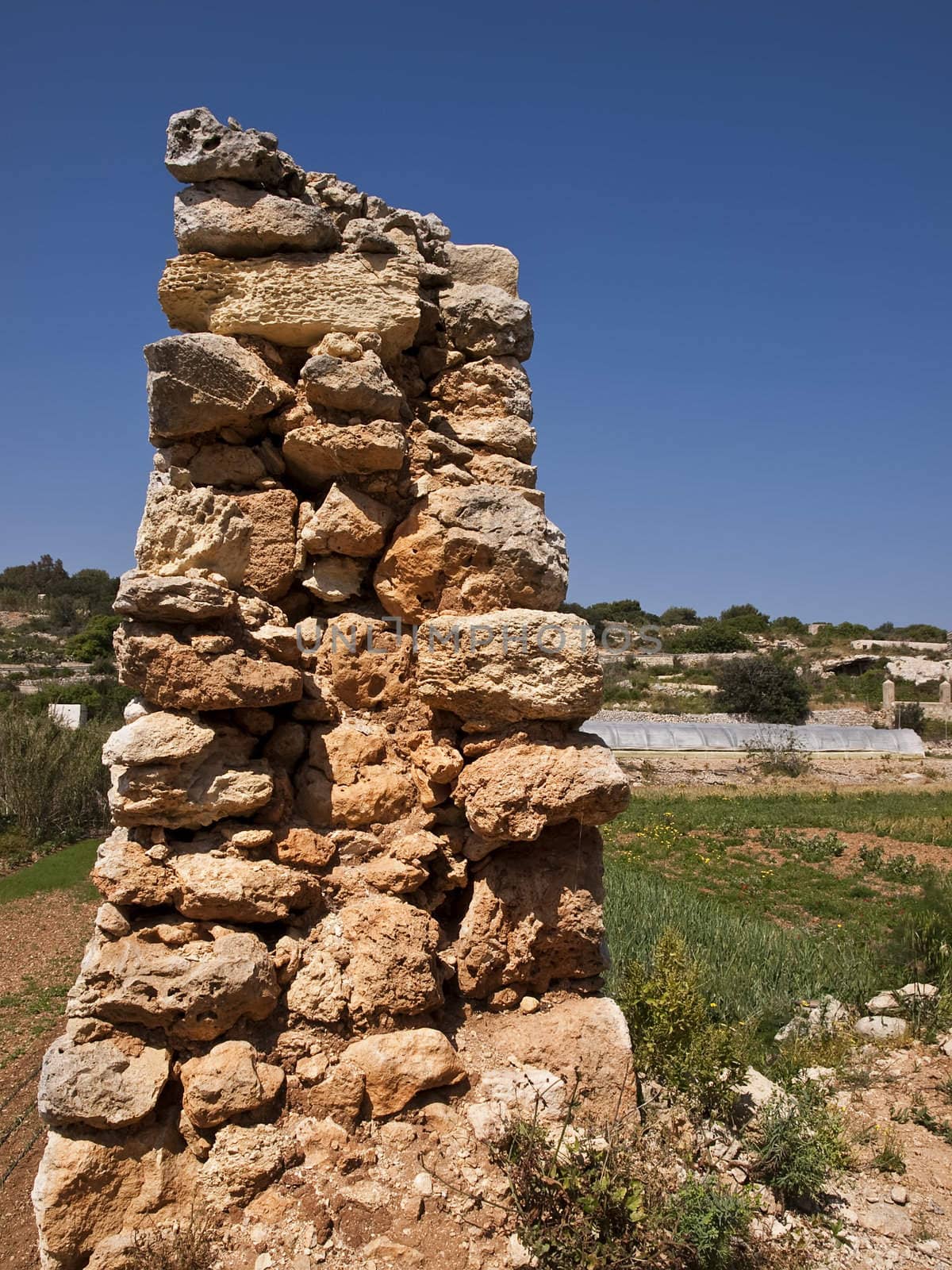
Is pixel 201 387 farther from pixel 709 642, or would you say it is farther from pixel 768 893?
pixel 709 642

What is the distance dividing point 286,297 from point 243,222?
35cm

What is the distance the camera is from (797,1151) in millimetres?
3402

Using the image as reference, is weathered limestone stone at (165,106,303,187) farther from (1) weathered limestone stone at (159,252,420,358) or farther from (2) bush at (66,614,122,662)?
(2) bush at (66,614,122,662)

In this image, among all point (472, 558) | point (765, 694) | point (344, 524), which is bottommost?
point (765, 694)

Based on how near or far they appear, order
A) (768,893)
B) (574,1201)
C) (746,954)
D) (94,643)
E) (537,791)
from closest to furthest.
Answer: (574,1201) → (537,791) → (746,954) → (768,893) → (94,643)

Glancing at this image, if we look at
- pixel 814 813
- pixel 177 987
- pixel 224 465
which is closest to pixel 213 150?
pixel 224 465

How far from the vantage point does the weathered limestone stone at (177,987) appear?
279 centimetres

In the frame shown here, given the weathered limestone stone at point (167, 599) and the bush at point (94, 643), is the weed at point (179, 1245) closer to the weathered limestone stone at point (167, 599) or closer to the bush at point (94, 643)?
the weathered limestone stone at point (167, 599)

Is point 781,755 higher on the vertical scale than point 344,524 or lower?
lower

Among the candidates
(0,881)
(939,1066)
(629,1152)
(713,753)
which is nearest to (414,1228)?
(629,1152)

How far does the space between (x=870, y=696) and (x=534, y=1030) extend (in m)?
38.3

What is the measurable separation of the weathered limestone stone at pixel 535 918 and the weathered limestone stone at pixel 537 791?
0.18m

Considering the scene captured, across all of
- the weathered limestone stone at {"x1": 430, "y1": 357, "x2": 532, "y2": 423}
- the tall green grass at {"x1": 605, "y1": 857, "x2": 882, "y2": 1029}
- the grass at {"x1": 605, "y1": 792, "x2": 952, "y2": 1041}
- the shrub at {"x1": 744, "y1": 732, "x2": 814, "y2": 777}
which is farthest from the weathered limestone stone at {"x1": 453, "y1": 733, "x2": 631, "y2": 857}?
the shrub at {"x1": 744, "y1": 732, "x2": 814, "y2": 777}

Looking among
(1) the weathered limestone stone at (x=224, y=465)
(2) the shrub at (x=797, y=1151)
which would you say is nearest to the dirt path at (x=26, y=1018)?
(2) the shrub at (x=797, y=1151)
